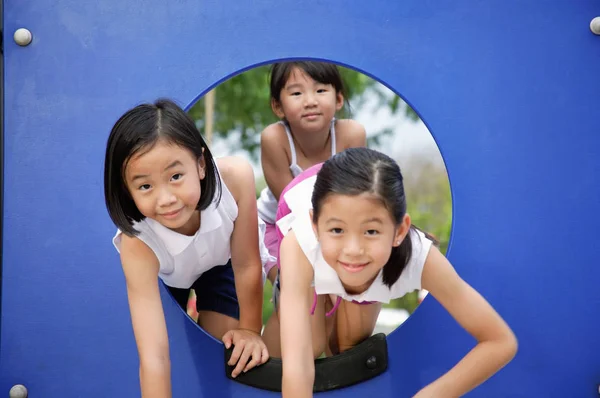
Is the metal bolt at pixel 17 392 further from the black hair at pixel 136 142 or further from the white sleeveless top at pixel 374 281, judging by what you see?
the white sleeveless top at pixel 374 281

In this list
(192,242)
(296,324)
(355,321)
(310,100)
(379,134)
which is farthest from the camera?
(379,134)

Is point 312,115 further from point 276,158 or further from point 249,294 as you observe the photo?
point 249,294

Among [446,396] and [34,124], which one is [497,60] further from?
[34,124]

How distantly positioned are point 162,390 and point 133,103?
0.73 m

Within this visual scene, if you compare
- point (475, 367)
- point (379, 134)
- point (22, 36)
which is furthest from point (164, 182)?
point (379, 134)

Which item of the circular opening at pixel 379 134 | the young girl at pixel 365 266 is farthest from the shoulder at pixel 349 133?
the circular opening at pixel 379 134

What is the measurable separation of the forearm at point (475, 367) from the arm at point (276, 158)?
3.56ft

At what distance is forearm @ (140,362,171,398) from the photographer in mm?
1718

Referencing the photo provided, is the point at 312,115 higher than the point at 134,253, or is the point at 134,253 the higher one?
the point at 312,115

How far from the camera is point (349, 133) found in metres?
2.69

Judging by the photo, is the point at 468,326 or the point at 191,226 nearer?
the point at 468,326

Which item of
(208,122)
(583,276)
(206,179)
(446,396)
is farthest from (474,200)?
(208,122)

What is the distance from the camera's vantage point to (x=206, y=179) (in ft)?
6.07

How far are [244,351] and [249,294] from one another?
159 millimetres
